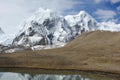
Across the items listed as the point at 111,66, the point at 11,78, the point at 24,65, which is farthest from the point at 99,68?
the point at 11,78

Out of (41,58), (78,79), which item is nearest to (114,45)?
(41,58)

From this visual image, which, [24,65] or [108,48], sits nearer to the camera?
[24,65]

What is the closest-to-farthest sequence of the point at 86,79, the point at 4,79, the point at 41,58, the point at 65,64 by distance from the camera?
the point at 4,79 → the point at 86,79 → the point at 65,64 → the point at 41,58

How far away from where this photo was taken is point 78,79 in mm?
89375

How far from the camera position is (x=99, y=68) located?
12712cm

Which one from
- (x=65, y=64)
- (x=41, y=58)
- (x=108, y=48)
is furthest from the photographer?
(x=108, y=48)

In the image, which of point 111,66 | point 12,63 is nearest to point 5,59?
point 12,63

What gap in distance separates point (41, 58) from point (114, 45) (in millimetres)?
57789

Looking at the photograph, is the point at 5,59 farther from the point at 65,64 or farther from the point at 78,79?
the point at 78,79

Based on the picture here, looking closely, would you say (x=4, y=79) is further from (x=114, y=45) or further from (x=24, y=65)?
(x=114, y=45)

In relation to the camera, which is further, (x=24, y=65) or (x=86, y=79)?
(x=24, y=65)

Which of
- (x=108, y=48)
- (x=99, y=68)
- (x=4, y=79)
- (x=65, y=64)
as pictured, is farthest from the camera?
(x=108, y=48)

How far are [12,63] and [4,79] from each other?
6240 centimetres

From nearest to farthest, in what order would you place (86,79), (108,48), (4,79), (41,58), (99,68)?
1. (4,79)
2. (86,79)
3. (99,68)
4. (41,58)
5. (108,48)
